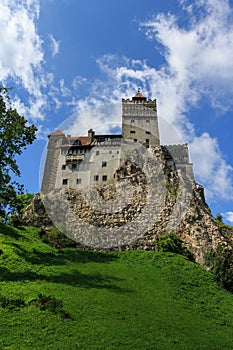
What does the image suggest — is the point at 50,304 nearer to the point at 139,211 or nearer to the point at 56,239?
the point at 56,239

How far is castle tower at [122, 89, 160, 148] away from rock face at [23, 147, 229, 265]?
33.8ft

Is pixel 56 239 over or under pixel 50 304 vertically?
over

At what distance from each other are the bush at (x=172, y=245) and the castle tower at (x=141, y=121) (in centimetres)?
2841

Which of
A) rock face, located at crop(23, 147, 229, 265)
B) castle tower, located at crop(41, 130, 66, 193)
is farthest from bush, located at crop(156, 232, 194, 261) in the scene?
castle tower, located at crop(41, 130, 66, 193)

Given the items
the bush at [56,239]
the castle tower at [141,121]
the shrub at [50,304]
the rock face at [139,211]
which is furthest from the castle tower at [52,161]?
the shrub at [50,304]

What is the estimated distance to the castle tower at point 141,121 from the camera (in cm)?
8344

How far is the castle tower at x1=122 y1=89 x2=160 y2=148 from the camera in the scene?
8344cm

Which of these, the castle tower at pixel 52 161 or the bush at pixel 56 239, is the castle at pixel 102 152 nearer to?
the castle tower at pixel 52 161

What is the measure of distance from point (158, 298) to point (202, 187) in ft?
157

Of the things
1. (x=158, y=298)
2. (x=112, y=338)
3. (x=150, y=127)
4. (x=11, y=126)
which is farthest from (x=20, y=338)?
(x=150, y=127)

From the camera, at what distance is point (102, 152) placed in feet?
258

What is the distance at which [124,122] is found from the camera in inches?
3408

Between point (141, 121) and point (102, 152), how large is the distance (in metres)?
14.7

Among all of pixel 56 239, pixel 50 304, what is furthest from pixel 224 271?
pixel 50 304
